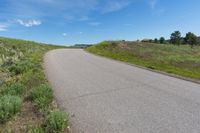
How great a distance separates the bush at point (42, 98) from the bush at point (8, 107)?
0.52m

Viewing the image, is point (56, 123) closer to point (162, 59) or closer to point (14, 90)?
point (14, 90)

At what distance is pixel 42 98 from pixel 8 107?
1.00 metres

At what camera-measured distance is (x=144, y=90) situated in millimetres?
7535

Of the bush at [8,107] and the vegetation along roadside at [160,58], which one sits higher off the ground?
the bush at [8,107]

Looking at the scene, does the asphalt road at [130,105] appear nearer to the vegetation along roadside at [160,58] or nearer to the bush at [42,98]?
the bush at [42,98]

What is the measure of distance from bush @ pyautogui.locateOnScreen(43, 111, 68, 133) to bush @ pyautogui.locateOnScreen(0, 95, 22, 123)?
1093 mm

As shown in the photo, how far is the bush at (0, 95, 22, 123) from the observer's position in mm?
4816

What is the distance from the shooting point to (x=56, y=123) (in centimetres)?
426

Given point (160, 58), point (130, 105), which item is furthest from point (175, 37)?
point (130, 105)

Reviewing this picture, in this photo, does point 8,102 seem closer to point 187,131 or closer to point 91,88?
point 91,88

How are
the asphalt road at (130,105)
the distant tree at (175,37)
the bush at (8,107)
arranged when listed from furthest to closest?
the distant tree at (175,37), the bush at (8,107), the asphalt road at (130,105)

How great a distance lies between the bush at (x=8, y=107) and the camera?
482 cm

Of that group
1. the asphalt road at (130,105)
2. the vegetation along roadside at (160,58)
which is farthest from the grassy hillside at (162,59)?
the asphalt road at (130,105)

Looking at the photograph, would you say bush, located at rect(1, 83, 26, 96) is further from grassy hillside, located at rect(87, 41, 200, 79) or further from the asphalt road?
grassy hillside, located at rect(87, 41, 200, 79)
